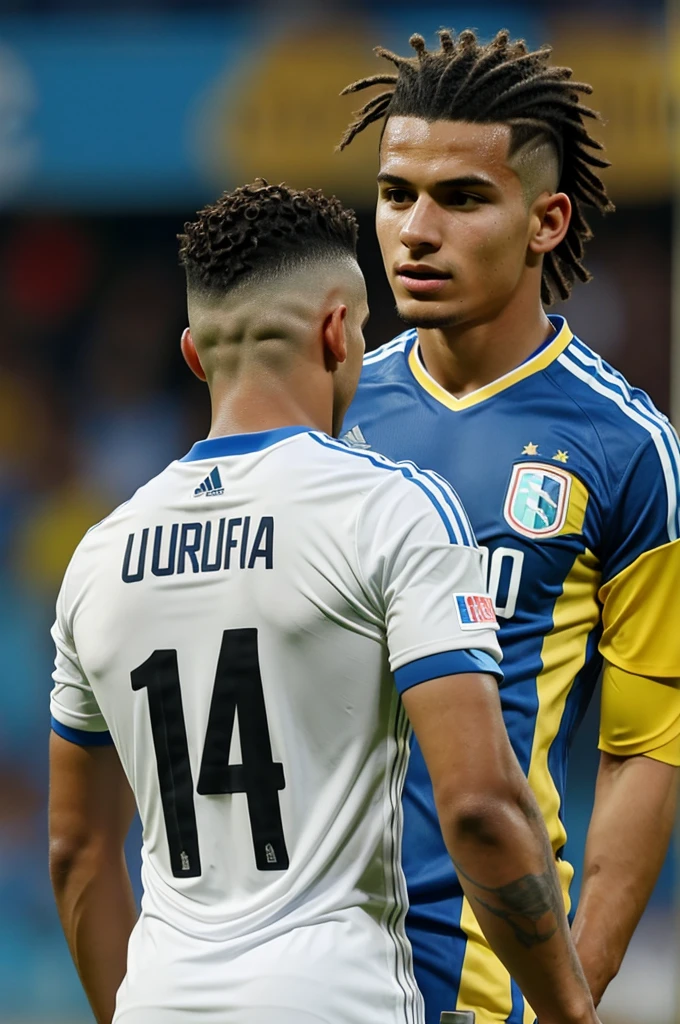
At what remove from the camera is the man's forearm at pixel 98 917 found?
2582 mm

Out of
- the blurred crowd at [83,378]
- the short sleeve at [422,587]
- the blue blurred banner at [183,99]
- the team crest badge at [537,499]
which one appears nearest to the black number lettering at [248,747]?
the short sleeve at [422,587]

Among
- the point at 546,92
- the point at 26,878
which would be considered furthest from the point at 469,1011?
the point at 26,878

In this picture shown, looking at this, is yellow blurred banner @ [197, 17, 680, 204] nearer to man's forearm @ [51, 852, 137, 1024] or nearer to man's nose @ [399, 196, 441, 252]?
man's nose @ [399, 196, 441, 252]

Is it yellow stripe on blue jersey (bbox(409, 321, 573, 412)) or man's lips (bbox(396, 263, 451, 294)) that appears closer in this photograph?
man's lips (bbox(396, 263, 451, 294))

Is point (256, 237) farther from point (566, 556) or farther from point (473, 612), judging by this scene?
point (566, 556)

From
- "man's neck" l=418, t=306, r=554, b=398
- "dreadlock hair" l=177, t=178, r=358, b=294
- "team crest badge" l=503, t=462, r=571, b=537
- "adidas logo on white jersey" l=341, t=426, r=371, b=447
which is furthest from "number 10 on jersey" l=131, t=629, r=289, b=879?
"man's neck" l=418, t=306, r=554, b=398

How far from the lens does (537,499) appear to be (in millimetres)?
2840

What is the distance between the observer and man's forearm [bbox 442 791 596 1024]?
208 centimetres

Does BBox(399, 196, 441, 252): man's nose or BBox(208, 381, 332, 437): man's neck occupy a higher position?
BBox(399, 196, 441, 252): man's nose

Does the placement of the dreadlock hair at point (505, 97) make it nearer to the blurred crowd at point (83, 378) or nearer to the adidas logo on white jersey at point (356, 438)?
the adidas logo on white jersey at point (356, 438)

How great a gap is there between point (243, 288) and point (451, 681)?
668 millimetres

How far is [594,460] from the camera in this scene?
2.85 m

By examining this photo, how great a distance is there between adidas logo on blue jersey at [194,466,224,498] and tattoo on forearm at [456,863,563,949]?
598 mm

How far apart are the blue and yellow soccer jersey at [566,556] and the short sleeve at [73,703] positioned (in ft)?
1.75
